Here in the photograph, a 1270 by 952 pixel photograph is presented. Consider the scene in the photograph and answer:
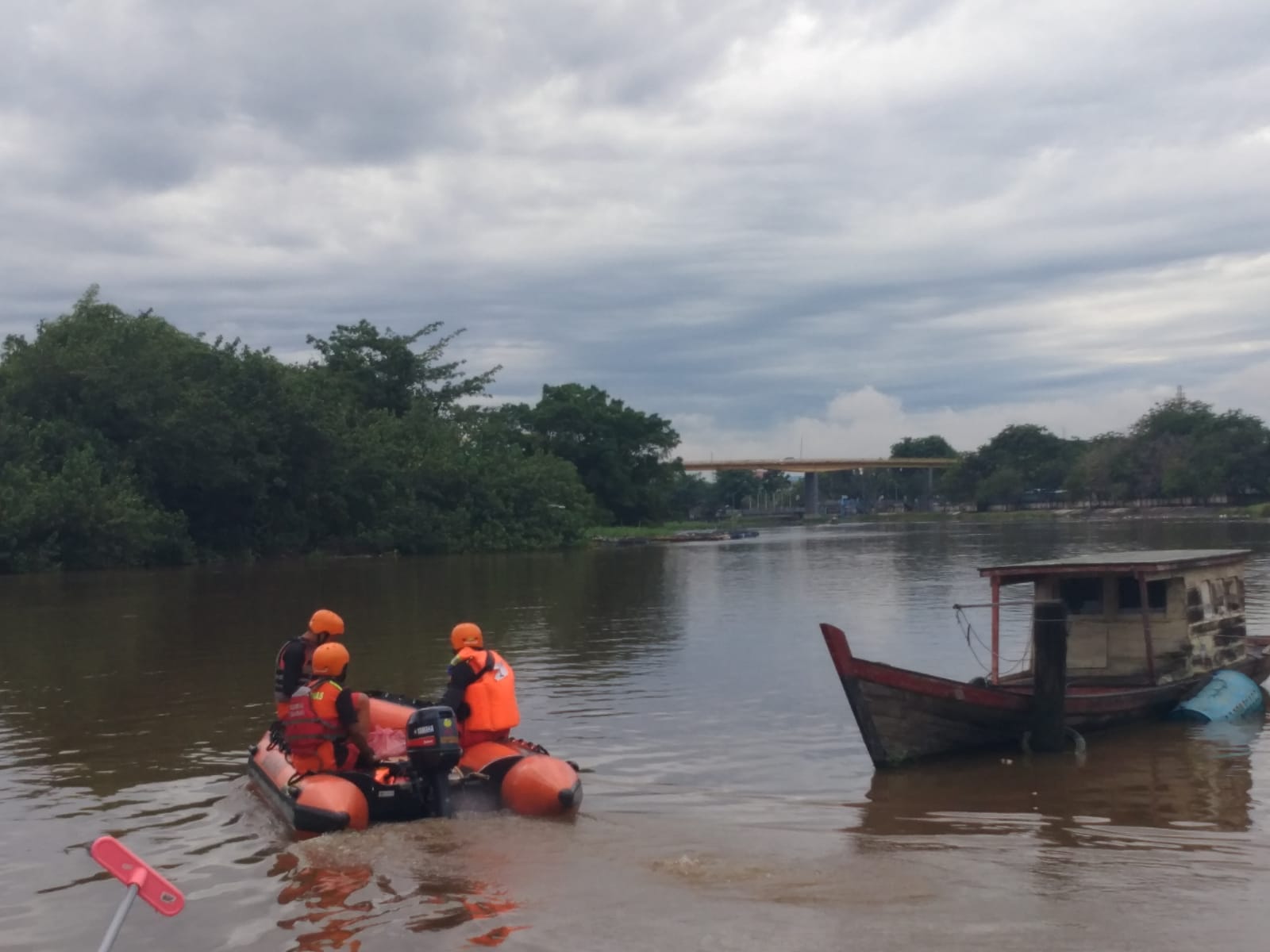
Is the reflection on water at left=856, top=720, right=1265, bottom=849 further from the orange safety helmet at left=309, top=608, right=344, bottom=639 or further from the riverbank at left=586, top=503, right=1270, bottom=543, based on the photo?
the riverbank at left=586, top=503, right=1270, bottom=543

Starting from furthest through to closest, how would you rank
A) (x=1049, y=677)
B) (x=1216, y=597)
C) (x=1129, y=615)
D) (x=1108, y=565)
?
(x=1216, y=597)
(x=1129, y=615)
(x=1108, y=565)
(x=1049, y=677)

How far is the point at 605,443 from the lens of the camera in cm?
8906

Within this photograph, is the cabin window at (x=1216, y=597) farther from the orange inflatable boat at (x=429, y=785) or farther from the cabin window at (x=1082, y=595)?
the orange inflatable boat at (x=429, y=785)

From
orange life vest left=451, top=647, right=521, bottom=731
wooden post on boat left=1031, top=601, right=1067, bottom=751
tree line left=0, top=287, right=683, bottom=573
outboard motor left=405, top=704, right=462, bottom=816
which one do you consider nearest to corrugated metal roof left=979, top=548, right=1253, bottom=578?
wooden post on boat left=1031, top=601, right=1067, bottom=751

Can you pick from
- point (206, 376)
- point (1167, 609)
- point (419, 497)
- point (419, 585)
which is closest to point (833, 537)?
Answer: point (419, 497)

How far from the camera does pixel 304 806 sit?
9.76 m

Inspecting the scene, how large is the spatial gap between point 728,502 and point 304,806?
182 m

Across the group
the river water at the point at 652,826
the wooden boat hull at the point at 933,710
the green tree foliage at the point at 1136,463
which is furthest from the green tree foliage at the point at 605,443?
the wooden boat hull at the point at 933,710

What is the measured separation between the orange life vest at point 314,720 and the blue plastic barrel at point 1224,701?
975 centimetres

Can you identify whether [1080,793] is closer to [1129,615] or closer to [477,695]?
[1129,615]

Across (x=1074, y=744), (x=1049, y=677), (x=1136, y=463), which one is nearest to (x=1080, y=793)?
(x=1049, y=677)

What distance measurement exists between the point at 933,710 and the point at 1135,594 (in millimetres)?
4045

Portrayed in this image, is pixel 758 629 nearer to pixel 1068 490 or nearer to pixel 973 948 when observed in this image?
pixel 973 948

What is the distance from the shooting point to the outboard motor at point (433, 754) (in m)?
10.1
